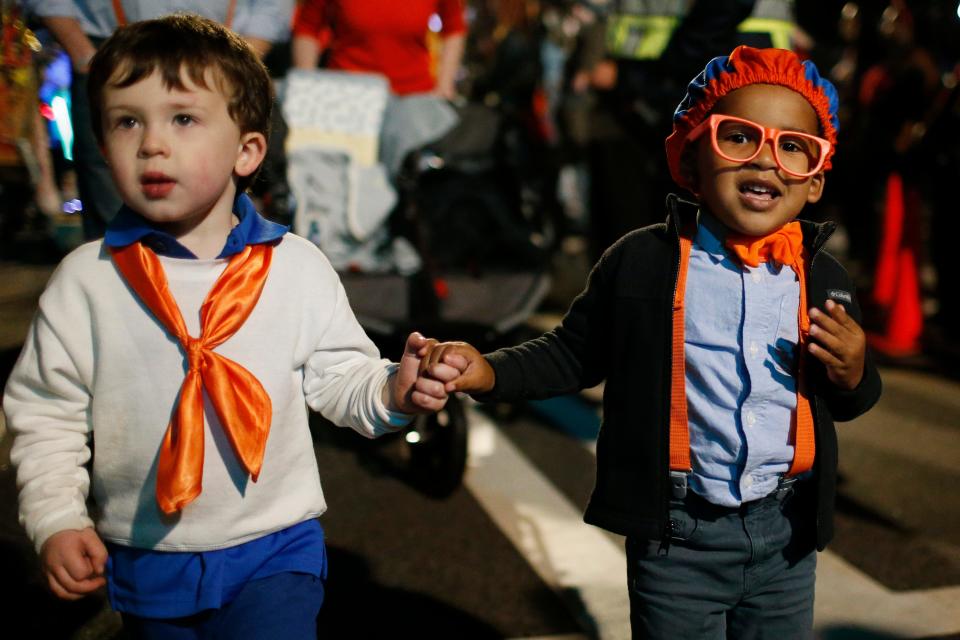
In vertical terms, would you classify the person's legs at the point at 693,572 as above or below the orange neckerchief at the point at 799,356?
below

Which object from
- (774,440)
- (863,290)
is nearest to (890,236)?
(863,290)

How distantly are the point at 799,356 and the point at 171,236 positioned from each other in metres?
1.21

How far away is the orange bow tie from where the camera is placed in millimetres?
1942

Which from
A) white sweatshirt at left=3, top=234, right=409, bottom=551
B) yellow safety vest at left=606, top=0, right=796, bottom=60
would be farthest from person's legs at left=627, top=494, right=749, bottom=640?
yellow safety vest at left=606, top=0, right=796, bottom=60

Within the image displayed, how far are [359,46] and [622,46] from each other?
3.99ft

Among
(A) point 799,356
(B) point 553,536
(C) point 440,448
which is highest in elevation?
(A) point 799,356

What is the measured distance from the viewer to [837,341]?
1827 millimetres

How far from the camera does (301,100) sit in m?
4.08

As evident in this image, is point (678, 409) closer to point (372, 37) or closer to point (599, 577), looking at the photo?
point (599, 577)

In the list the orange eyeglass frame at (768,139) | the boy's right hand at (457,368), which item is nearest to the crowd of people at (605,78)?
the boy's right hand at (457,368)

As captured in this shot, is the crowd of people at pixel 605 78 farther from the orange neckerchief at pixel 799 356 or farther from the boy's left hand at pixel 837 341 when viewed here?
the boy's left hand at pixel 837 341

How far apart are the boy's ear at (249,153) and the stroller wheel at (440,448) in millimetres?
1822

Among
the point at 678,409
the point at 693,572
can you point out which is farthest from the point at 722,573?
the point at 678,409

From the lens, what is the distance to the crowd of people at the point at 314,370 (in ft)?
5.54
